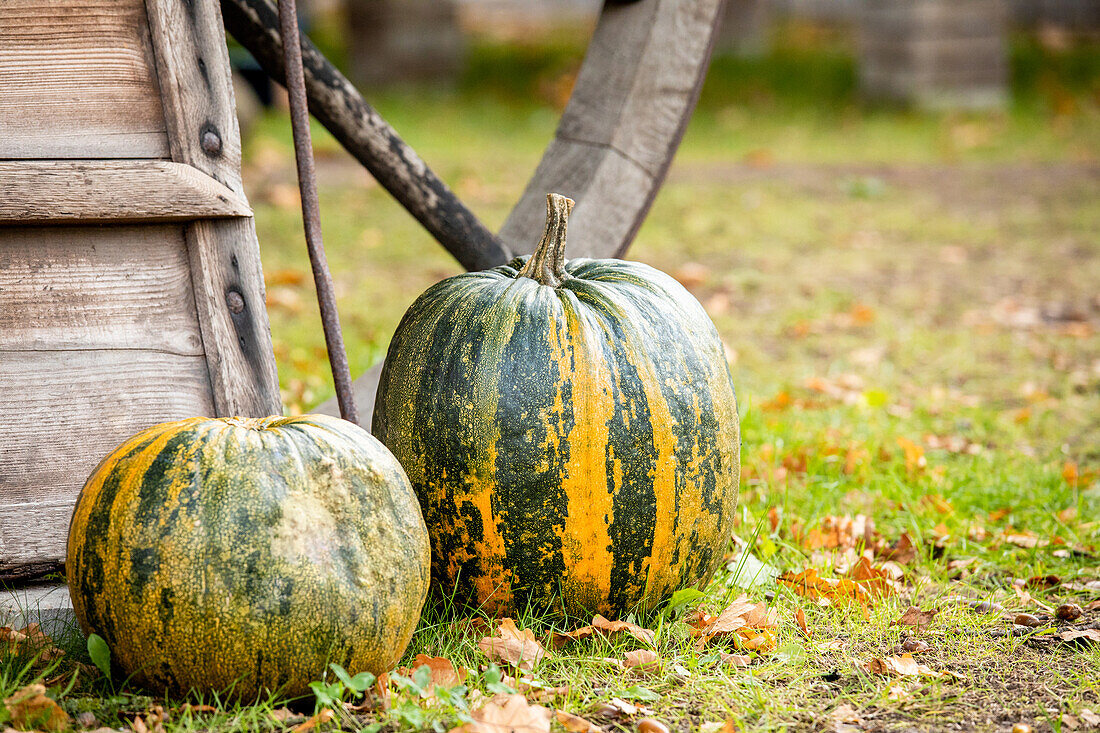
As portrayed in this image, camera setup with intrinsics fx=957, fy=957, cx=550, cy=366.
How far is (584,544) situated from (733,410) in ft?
1.67

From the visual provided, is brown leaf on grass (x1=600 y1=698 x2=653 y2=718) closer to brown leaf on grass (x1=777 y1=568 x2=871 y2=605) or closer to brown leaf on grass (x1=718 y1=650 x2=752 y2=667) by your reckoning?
brown leaf on grass (x1=718 y1=650 x2=752 y2=667)

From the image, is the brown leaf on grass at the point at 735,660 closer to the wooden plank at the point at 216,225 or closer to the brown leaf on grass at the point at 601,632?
the brown leaf on grass at the point at 601,632

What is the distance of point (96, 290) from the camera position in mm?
2230

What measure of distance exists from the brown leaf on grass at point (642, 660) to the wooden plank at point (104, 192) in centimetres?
138

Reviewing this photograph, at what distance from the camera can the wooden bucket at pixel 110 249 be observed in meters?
2.14

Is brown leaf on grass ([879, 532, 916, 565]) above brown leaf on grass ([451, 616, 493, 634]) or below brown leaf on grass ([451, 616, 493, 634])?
below

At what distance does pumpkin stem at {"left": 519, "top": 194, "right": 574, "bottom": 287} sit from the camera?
7.45 feet

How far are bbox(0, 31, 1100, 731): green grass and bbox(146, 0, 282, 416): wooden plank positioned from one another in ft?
2.29

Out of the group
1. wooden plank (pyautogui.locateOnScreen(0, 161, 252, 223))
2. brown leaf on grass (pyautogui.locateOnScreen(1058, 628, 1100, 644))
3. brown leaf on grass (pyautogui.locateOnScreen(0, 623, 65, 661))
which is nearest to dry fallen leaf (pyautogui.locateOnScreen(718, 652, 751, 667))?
brown leaf on grass (pyautogui.locateOnScreen(1058, 628, 1100, 644))

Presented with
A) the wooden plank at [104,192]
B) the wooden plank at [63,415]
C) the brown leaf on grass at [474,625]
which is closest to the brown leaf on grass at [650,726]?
the brown leaf on grass at [474,625]

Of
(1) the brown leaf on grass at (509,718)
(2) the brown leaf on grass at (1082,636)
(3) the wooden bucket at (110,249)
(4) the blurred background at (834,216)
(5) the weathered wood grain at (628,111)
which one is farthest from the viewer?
(4) the blurred background at (834,216)

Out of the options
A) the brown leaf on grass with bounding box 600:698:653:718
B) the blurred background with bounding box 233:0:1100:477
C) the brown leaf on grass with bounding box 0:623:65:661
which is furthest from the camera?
the blurred background with bounding box 233:0:1100:477

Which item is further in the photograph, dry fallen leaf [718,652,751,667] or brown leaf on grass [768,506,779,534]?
brown leaf on grass [768,506,779,534]

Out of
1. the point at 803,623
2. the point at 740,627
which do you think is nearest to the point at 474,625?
the point at 740,627
